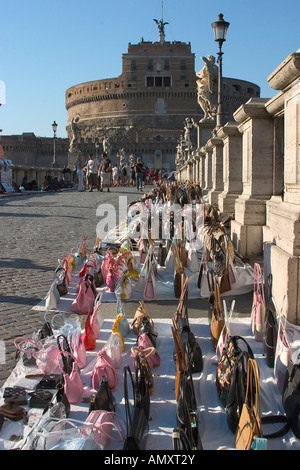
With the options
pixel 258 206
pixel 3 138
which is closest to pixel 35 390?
pixel 258 206

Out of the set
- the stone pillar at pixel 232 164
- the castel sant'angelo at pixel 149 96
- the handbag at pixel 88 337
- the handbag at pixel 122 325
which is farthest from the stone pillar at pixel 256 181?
the castel sant'angelo at pixel 149 96

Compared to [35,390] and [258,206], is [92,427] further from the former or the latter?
[258,206]

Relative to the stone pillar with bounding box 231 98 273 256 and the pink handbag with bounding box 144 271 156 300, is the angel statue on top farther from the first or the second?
the pink handbag with bounding box 144 271 156 300

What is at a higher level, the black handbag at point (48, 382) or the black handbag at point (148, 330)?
the black handbag at point (148, 330)

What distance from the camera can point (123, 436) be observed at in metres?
2.34

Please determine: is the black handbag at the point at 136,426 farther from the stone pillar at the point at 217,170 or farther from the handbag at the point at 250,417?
the stone pillar at the point at 217,170

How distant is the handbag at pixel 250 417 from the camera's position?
2.09 m

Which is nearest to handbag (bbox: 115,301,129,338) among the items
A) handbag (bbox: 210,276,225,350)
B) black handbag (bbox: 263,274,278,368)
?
handbag (bbox: 210,276,225,350)

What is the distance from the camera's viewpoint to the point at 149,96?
68938 mm

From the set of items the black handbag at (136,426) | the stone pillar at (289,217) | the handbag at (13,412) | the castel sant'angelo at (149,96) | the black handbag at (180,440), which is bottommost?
the handbag at (13,412)

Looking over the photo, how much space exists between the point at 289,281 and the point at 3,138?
6808 cm

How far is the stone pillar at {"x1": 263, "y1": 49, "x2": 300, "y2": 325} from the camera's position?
3344mm

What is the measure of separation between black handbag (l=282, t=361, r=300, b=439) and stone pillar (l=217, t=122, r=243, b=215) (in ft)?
16.4

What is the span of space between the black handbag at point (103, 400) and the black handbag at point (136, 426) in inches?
5.9
